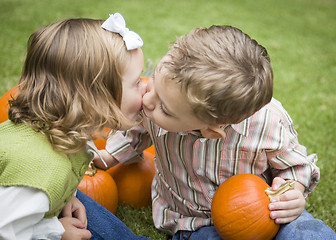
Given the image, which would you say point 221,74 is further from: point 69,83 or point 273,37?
point 273,37

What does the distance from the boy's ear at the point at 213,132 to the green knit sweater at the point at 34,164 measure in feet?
2.22

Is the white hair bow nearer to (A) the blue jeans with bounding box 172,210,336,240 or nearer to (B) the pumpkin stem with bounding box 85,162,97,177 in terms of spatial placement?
(B) the pumpkin stem with bounding box 85,162,97,177

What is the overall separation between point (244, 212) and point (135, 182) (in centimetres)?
98

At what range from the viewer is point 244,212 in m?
1.95

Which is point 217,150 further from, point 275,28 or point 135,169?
point 275,28

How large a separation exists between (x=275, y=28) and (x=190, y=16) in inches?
69.0

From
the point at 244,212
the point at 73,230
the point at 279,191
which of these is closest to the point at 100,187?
the point at 73,230

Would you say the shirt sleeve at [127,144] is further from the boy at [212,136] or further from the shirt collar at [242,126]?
the shirt collar at [242,126]

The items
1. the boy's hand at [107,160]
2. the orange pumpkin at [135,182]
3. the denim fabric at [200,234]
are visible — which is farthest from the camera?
the orange pumpkin at [135,182]

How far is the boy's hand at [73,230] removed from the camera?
1879 millimetres

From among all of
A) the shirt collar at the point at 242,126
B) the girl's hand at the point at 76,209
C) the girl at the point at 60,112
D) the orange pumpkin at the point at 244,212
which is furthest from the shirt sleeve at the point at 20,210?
the shirt collar at the point at 242,126

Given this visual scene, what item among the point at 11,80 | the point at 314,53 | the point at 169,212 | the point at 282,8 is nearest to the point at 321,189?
the point at 169,212

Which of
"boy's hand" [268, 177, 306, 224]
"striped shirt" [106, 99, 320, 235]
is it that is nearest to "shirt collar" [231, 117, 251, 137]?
"striped shirt" [106, 99, 320, 235]

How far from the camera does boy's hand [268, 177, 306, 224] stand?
1.97m
